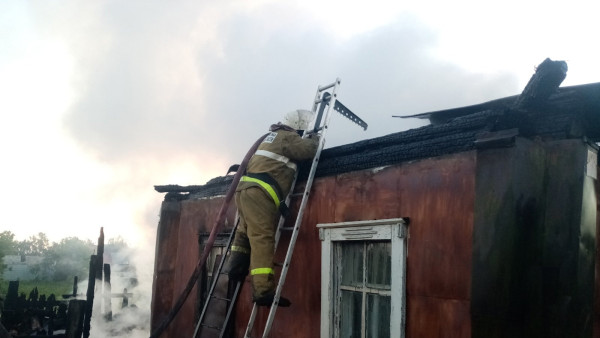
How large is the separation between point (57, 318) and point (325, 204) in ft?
24.0

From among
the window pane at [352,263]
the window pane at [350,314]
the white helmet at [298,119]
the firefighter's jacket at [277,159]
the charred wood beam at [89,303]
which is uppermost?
the white helmet at [298,119]

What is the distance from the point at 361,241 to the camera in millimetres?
4520

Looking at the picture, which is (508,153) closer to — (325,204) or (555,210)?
(555,210)

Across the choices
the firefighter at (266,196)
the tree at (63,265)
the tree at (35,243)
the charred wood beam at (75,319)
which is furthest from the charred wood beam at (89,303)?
the tree at (35,243)

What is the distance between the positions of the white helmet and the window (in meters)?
1.17

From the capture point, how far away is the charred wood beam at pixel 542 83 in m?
3.39

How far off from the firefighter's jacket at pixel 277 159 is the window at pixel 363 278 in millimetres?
665

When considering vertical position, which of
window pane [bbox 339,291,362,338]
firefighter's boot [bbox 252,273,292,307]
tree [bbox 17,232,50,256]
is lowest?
tree [bbox 17,232,50,256]

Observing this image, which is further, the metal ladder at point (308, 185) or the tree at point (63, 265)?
the tree at point (63, 265)

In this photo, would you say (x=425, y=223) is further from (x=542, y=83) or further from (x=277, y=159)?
(x=277, y=159)

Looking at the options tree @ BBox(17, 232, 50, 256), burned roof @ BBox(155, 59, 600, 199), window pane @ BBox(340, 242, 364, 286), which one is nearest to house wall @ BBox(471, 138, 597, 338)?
burned roof @ BBox(155, 59, 600, 199)

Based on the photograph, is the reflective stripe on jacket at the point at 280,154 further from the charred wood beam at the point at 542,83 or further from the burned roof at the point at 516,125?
the charred wood beam at the point at 542,83

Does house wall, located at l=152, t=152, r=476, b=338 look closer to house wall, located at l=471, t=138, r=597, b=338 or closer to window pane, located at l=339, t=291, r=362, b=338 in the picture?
house wall, located at l=471, t=138, r=597, b=338

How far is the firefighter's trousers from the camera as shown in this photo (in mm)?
4355
